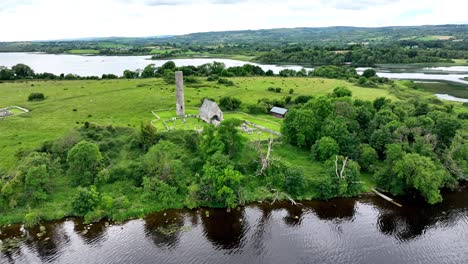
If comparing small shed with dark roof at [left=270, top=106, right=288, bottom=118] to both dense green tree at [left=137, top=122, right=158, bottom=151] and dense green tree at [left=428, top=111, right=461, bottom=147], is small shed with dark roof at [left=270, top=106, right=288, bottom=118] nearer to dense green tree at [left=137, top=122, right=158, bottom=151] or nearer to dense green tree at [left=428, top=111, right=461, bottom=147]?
dense green tree at [left=428, top=111, right=461, bottom=147]

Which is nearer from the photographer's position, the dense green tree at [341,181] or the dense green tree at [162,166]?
the dense green tree at [341,181]

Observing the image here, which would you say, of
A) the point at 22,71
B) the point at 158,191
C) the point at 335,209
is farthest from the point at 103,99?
the point at 335,209

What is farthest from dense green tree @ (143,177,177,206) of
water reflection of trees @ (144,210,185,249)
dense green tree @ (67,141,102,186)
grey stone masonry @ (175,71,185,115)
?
grey stone masonry @ (175,71,185,115)

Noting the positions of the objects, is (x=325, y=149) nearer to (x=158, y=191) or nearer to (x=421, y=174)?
(x=421, y=174)

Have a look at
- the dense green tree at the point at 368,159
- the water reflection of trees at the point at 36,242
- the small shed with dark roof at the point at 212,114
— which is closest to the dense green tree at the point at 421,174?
the dense green tree at the point at 368,159

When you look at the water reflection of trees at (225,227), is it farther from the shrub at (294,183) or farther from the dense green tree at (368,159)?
the dense green tree at (368,159)
